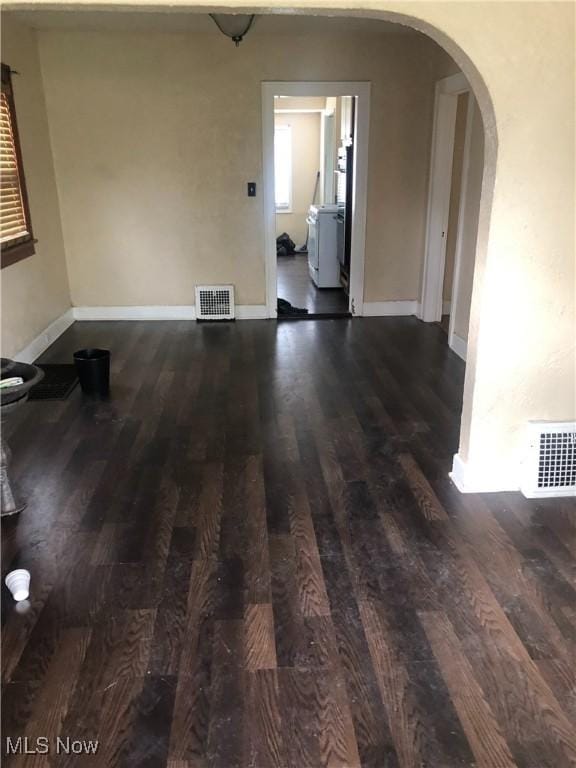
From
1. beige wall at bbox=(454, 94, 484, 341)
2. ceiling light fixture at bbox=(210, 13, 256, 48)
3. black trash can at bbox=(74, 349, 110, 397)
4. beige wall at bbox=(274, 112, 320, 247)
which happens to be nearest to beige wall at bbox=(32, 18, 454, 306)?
ceiling light fixture at bbox=(210, 13, 256, 48)

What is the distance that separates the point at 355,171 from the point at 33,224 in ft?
9.64

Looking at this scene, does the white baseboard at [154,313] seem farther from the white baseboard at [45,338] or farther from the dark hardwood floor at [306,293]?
the dark hardwood floor at [306,293]

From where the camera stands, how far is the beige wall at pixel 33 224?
4523mm

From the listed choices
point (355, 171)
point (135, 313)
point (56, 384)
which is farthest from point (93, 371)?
point (355, 171)

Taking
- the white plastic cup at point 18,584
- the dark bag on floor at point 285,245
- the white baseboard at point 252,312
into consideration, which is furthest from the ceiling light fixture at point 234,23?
the dark bag on floor at point 285,245

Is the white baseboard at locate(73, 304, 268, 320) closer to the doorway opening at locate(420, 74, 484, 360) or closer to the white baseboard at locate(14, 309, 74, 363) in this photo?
the white baseboard at locate(14, 309, 74, 363)

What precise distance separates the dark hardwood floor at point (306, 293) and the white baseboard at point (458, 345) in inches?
56.6

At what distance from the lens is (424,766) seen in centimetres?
159

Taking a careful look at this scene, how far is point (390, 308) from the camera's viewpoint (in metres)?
6.10

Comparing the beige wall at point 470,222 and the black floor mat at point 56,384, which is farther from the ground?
the beige wall at point 470,222

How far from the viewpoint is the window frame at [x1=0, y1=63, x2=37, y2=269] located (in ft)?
14.5

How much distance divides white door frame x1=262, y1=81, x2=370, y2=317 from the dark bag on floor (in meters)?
4.13

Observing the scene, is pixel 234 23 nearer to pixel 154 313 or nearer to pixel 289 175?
pixel 154 313

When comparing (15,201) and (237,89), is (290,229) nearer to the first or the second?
(237,89)
